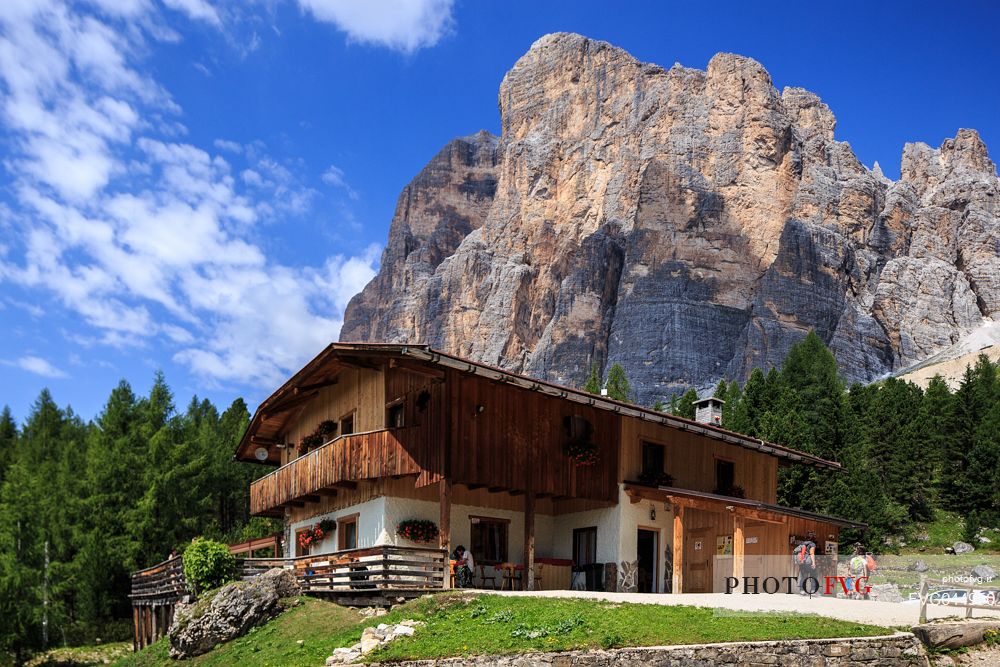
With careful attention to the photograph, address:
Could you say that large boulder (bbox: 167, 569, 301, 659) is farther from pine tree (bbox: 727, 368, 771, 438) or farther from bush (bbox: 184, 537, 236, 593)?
pine tree (bbox: 727, 368, 771, 438)

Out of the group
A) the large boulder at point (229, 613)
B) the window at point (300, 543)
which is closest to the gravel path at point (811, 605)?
the large boulder at point (229, 613)

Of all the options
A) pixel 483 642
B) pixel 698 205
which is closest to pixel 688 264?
pixel 698 205

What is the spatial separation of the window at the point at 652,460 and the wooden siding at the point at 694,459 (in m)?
0.16

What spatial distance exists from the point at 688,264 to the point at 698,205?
34.3 feet

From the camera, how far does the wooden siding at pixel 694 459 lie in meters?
26.8

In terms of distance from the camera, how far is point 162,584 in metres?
30.1

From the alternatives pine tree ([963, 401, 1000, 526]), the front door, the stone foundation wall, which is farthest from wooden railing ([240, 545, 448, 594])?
pine tree ([963, 401, 1000, 526])

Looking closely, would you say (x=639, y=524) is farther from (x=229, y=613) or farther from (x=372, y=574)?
(x=229, y=613)

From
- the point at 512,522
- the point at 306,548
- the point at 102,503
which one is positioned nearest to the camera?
the point at 512,522

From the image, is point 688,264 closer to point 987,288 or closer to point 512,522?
point 987,288

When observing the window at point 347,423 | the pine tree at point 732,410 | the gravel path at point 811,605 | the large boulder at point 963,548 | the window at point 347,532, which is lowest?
the large boulder at point 963,548

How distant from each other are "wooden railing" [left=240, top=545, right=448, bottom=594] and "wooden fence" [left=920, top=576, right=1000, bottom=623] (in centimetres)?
1012

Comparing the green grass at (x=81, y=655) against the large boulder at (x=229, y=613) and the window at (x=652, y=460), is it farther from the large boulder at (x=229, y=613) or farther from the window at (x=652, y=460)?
the window at (x=652, y=460)

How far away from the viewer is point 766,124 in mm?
150750
